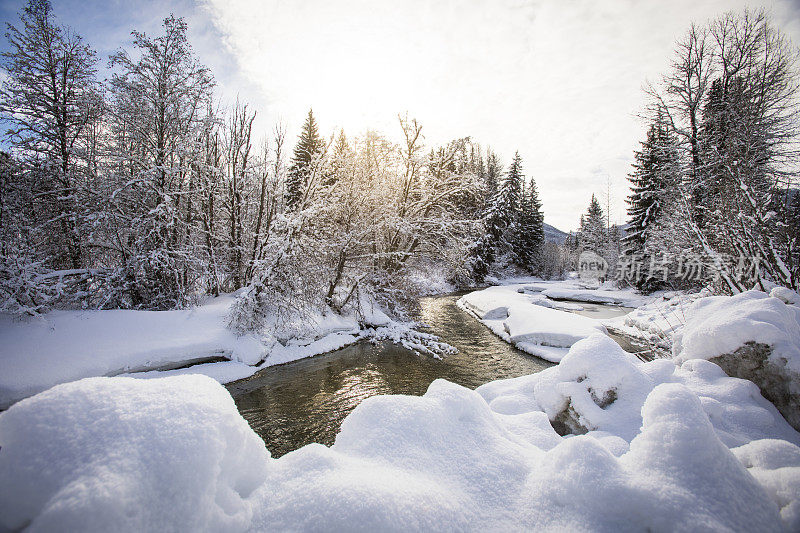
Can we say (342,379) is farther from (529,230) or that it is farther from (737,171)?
(529,230)

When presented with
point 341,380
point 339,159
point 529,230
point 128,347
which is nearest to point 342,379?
point 341,380

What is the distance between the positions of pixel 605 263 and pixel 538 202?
12229 mm

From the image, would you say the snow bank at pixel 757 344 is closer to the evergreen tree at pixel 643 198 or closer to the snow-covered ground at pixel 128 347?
the snow-covered ground at pixel 128 347

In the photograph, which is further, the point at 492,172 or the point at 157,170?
the point at 492,172

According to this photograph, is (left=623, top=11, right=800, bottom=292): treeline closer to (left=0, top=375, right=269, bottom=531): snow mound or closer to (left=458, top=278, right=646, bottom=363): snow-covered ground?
(left=458, top=278, right=646, bottom=363): snow-covered ground

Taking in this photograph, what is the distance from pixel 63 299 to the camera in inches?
311

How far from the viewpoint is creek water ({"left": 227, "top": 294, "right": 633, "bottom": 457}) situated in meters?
5.26

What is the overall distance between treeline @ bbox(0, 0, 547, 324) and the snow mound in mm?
7456

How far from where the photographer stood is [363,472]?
194 cm

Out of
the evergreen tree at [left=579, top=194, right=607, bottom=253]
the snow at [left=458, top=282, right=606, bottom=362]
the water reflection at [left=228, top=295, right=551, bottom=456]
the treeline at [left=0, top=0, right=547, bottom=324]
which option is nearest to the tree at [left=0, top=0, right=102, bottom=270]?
the treeline at [left=0, top=0, right=547, bottom=324]

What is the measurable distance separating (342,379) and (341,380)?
0.22ft

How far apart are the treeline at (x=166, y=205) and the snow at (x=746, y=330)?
812 centimetres

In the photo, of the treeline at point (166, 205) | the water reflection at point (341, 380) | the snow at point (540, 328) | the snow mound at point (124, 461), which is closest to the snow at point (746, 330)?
the snow at point (540, 328)

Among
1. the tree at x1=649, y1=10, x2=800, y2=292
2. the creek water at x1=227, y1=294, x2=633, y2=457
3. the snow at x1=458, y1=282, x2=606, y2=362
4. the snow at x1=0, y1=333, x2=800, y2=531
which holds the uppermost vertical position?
the tree at x1=649, y1=10, x2=800, y2=292
